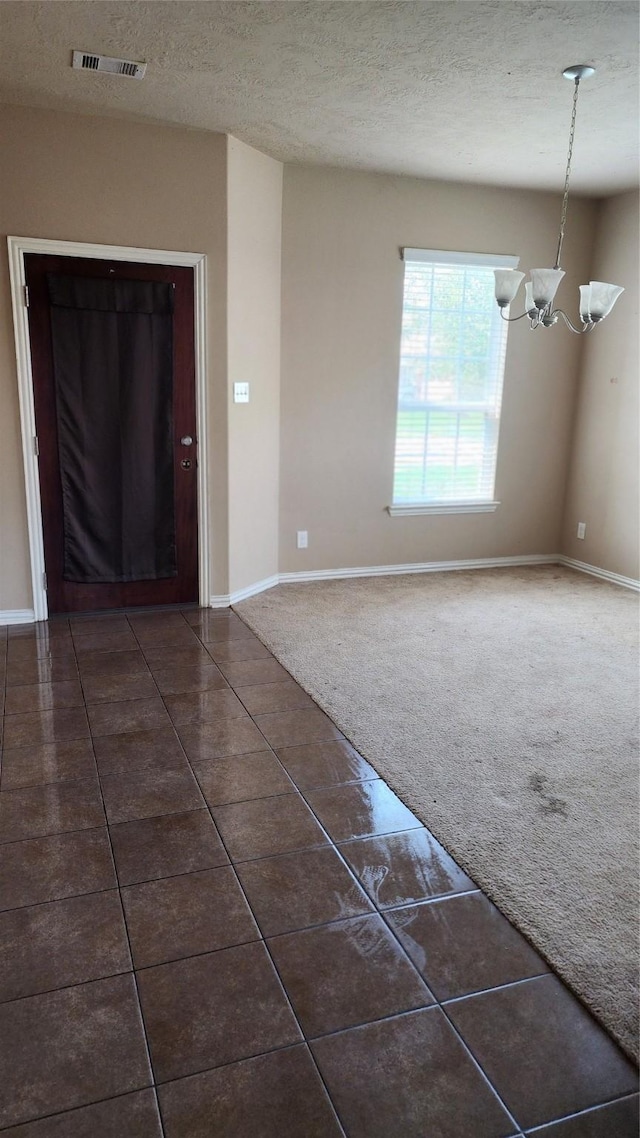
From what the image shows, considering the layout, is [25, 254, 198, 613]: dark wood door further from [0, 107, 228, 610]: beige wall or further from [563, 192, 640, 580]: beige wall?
[563, 192, 640, 580]: beige wall

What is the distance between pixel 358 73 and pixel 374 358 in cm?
203

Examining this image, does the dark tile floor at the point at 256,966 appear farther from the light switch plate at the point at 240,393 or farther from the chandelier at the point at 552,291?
the light switch plate at the point at 240,393

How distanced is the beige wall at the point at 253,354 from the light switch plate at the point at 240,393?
31mm

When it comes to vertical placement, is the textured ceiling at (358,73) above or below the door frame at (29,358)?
above

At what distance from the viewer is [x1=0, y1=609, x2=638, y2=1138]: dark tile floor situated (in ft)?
4.92

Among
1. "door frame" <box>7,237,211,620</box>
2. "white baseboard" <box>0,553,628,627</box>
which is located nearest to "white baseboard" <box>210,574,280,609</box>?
"white baseboard" <box>0,553,628,627</box>

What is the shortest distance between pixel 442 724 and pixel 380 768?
0.48 m

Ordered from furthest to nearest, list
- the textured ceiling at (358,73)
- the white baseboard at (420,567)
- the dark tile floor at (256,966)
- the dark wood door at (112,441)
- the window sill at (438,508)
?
the window sill at (438,508) → the white baseboard at (420,567) → the dark wood door at (112,441) → the textured ceiling at (358,73) → the dark tile floor at (256,966)

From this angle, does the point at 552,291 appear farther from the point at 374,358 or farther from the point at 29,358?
the point at 29,358

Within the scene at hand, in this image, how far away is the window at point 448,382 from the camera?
16.9ft

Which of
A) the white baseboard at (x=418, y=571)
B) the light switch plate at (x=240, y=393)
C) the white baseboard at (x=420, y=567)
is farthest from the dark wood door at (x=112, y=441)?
the white baseboard at (x=420, y=567)

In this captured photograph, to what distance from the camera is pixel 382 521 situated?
5.43 m

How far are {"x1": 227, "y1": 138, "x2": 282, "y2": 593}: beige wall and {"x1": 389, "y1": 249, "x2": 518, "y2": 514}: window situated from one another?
94cm

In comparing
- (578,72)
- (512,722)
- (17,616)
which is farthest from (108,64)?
(512,722)
